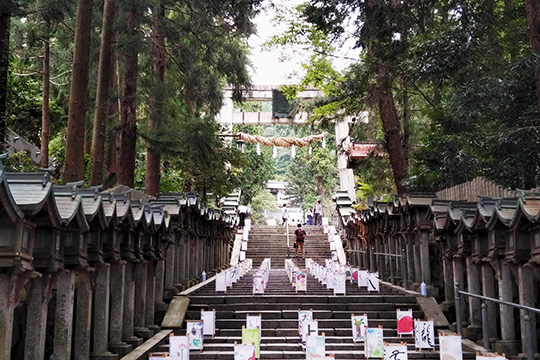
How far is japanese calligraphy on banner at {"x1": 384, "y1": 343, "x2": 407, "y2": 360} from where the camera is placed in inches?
305

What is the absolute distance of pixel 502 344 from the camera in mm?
9172

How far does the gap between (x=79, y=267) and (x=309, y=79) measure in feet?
51.4

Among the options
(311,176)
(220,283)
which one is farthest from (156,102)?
(311,176)

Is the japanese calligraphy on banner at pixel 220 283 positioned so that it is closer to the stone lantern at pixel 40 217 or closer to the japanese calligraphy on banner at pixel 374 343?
the japanese calligraphy on banner at pixel 374 343

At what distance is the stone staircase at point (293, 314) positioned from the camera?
33.9ft

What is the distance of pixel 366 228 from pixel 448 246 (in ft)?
32.2

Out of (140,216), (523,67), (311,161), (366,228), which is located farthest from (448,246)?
(311,161)

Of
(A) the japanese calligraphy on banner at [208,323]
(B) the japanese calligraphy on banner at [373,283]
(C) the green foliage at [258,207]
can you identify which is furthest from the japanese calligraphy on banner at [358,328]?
(C) the green foliage at [258,207]

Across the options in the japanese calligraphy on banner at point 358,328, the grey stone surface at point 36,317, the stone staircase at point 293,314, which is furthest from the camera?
the japanese calligraphy on banner at point 358,328

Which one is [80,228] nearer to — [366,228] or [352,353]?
[352,353]

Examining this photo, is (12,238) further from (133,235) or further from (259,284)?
(259,284)

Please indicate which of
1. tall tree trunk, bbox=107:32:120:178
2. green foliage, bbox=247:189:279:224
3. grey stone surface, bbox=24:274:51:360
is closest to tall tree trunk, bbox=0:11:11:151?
tall tree trunk, bbox=107:32:120:178

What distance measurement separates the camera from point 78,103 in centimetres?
1176

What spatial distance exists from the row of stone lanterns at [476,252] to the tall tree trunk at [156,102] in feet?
22.7
